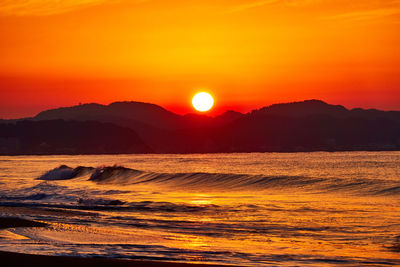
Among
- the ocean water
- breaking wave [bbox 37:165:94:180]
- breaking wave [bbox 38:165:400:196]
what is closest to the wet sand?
the ocean water

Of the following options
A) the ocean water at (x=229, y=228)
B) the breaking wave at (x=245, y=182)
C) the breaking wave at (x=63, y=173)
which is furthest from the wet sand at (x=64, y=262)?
the breaking wave at (x=63, y=173)

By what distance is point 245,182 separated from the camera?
36156mm

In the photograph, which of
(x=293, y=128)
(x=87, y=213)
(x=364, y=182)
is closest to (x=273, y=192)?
(x=364, y=182)

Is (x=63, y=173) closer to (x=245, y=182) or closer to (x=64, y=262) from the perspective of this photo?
(x=245, y=182)

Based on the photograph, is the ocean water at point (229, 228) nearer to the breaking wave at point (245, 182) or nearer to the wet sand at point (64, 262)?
the breaking wave at point (245, 182)

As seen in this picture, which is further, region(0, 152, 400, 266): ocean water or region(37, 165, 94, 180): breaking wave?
region(37, 165, 94, 180): breaking wave

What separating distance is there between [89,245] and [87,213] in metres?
7.85

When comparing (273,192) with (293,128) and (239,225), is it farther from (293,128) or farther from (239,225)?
(293,128)

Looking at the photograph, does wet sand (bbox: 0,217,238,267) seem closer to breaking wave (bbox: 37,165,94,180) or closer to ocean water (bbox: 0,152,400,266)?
ocean water (bbox: 0,152,400,266)

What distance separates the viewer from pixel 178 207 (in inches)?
856

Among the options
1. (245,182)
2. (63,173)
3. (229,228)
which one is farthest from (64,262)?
(63,173)

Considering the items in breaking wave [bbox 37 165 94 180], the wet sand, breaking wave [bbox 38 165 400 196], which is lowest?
breaking wave [bbox 38 165 400 196]

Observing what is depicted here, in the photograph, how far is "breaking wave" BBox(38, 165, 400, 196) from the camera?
28.6 metres

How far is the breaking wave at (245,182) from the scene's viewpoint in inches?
1125
